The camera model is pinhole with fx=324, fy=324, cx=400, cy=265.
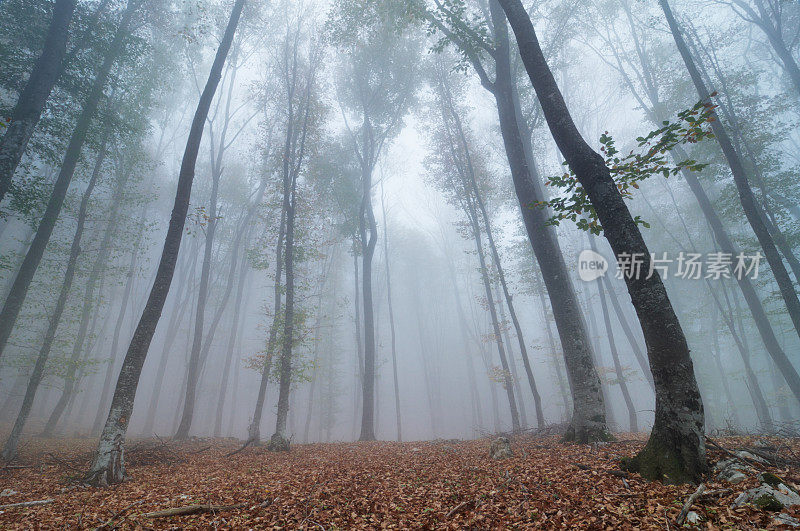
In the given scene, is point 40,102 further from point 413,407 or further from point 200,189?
point 413,407

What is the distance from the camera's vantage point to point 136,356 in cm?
662

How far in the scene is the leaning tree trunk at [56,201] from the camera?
9.09 metres

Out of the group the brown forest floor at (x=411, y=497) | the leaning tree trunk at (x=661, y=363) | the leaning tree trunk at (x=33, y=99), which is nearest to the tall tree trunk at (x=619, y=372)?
the brown forest floor at (x=411, y=497)

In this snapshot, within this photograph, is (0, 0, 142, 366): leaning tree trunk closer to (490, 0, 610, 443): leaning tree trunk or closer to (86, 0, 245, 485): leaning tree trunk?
(86, 0, 245, 485): leaning tree trunk

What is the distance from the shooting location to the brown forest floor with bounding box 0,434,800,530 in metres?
3.20

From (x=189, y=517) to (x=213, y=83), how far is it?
971 cm

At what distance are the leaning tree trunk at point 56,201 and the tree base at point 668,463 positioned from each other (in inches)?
573

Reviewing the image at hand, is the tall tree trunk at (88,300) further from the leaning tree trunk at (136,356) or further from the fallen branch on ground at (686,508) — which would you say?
the fallen branch on ground at (686,508)

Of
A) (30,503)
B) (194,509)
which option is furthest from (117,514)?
(30,503)

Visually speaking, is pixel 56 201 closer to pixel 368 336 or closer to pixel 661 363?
pixel 368 336

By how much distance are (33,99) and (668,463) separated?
1453cm

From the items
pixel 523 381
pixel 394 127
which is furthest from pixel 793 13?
pixel 523 381

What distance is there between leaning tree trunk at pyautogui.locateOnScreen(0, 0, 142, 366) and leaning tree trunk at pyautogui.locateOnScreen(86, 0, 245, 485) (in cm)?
536

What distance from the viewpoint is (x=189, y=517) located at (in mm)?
3934
